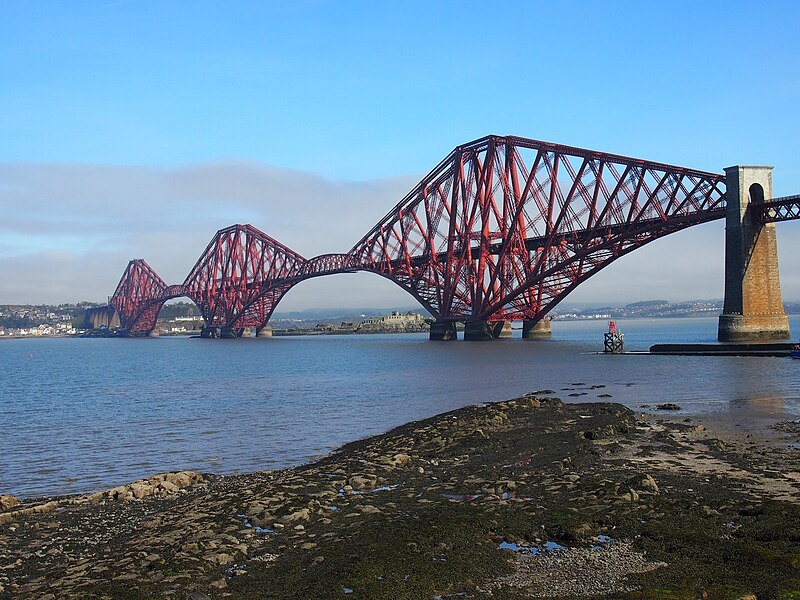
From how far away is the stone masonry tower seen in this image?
67125 millimetres

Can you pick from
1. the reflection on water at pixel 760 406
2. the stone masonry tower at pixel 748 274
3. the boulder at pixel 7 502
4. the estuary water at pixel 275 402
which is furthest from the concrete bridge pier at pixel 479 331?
the boulder at pixel 7 502

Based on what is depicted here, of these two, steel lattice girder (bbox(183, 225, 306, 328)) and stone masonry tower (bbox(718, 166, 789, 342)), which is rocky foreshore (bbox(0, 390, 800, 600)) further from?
steel lattice girder (bbox(183, 225, 306, 328))

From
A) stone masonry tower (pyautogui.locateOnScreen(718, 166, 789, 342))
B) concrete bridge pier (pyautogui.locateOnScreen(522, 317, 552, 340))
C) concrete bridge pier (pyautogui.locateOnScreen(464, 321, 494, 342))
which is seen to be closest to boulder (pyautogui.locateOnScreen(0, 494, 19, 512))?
stone masonry tower (pyautogui.locateOnScreen(718, 166, 789, 342))

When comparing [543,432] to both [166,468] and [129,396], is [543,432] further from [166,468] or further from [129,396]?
[129,396]

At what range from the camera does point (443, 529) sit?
12891mm

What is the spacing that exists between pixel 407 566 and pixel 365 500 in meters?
4.54

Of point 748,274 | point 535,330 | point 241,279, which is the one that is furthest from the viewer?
point 241,279

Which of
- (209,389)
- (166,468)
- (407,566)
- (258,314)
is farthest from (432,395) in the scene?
(258,314)

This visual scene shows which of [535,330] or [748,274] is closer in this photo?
[748,274]

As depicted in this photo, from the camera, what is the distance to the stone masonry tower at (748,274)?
67125 mm

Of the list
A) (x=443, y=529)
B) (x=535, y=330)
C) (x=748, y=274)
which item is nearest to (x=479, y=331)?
(x=535, y=330)

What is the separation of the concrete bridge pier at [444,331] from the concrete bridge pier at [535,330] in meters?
10.0

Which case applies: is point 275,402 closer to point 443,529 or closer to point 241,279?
point 443,529

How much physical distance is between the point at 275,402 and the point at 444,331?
2945 inches
